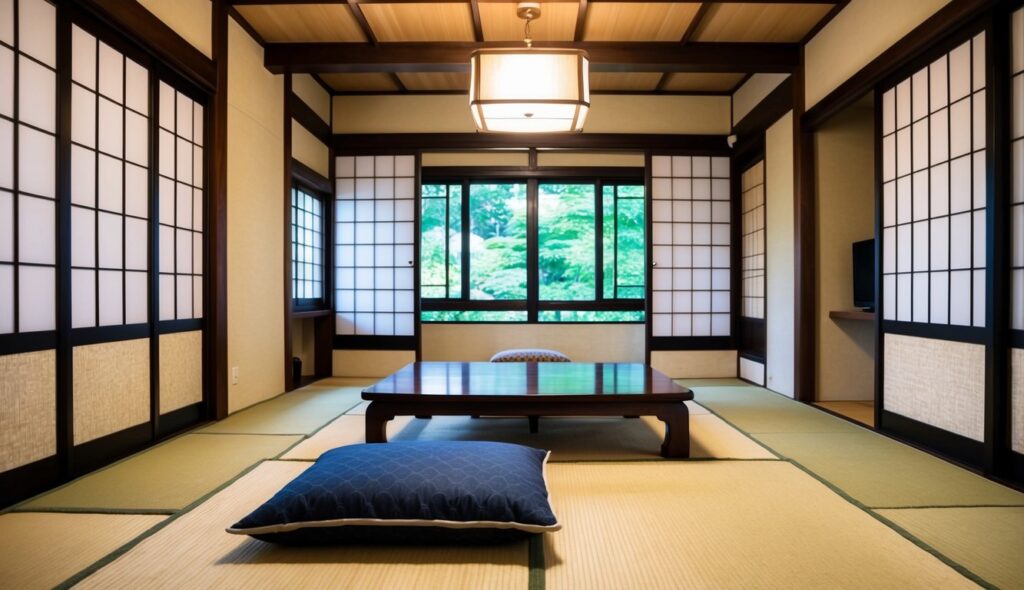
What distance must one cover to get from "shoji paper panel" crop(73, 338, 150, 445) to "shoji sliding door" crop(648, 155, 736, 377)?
4.64 metres

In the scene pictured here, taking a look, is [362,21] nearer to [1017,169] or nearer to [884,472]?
[1017,169]

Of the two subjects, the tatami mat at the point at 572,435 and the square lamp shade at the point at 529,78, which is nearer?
the tatami mat at the point at 572,435

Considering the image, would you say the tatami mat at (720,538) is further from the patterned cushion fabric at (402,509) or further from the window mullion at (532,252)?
the window mullion at (532,252)

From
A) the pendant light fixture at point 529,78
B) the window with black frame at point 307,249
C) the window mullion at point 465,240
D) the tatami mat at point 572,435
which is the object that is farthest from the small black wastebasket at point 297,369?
the pendant light fixture at point 529,78

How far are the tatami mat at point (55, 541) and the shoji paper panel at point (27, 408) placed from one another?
28cm

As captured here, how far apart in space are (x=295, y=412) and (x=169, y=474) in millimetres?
1403

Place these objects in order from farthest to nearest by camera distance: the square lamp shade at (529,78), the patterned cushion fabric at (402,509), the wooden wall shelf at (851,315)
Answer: the wooden wall shelf at (851,315) → the square lamp shade at (529,78) → the patterned cushion fabric at (402,509)

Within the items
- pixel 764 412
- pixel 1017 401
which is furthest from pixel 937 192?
pixel 764 412

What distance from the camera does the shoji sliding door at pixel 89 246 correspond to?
221 centimetres

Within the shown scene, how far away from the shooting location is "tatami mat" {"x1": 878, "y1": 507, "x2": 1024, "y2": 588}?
5.40ft

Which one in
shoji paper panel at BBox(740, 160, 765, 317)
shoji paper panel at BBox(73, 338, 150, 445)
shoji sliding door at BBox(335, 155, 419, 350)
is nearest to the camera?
shoji paper panel at BBox(73, 338, 150, 445)

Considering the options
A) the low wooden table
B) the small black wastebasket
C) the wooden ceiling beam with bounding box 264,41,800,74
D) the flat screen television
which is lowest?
the small black wastebasket

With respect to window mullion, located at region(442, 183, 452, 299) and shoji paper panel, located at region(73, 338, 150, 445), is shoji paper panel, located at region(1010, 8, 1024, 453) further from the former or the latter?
window mullion, located at region(442, 183, 452, 299)

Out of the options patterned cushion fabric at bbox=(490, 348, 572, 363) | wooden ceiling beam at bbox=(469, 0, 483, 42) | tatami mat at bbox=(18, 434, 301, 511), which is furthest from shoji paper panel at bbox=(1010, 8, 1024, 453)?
tatami mat at bbox=(18, 434, 301, 511)
